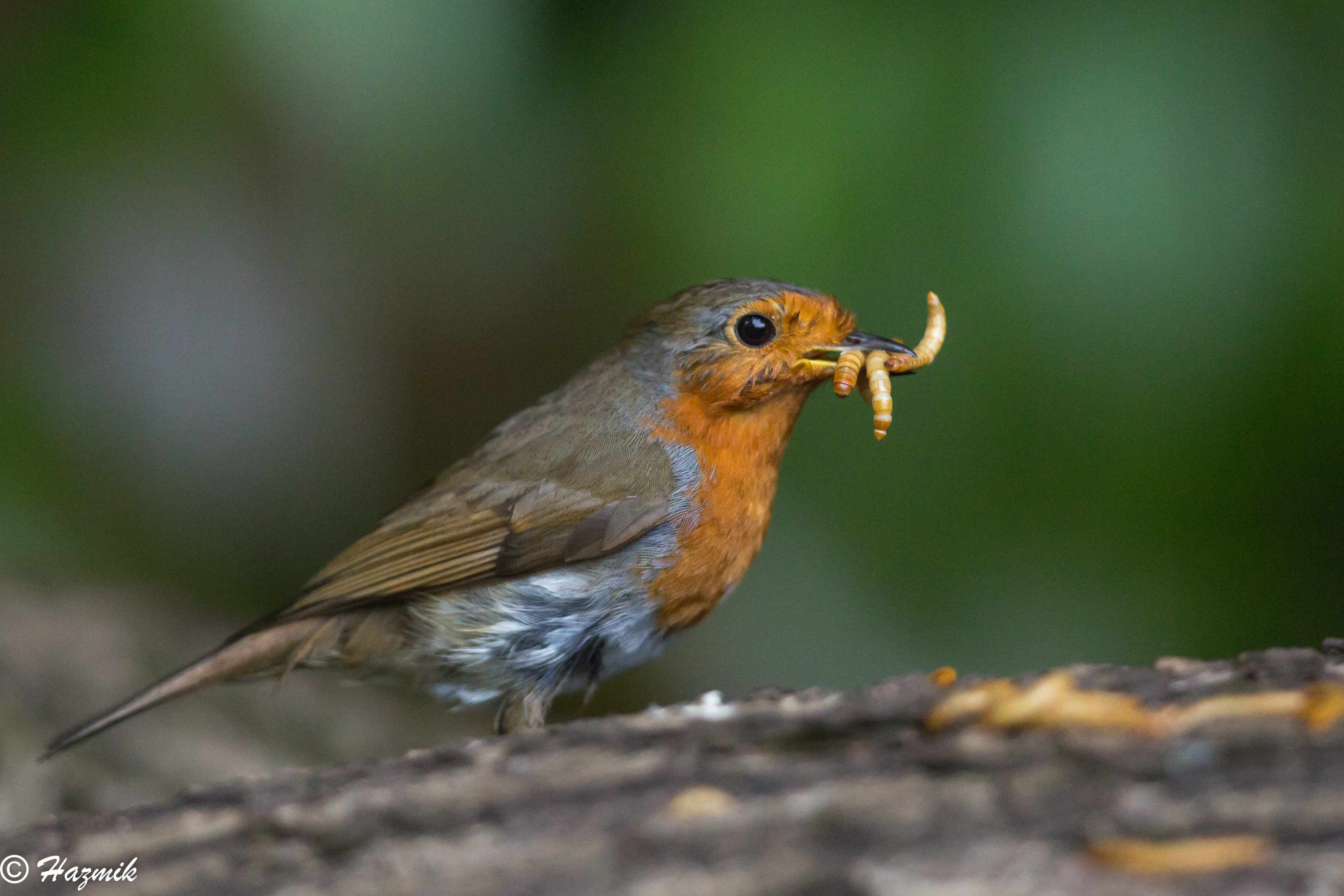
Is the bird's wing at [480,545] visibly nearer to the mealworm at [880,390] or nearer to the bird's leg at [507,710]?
the bird's leg at [507,710]

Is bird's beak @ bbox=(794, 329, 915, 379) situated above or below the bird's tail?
above

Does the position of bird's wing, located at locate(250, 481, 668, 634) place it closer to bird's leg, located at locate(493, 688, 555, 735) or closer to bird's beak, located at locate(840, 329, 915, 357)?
bird's leg, located at locate(493, 688, 555, 735)

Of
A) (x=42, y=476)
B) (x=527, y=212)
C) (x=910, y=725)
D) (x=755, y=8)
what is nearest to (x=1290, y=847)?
(x=910, y=725)

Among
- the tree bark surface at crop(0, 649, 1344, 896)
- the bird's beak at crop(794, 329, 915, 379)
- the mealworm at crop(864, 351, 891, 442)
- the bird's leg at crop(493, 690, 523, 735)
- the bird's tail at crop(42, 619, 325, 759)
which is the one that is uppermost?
the bird's beak at crop(794, 329, 915, 379)

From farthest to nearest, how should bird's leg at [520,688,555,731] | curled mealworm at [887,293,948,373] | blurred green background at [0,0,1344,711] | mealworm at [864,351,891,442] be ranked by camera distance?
bird's leg at [520,688,555,731] < curled mealworm at [887,293,948,373] < blurred green background at [0,0,1344,711] < mealworm at [864,351,891,442]

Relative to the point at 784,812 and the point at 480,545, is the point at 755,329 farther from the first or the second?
the point at 784,812
